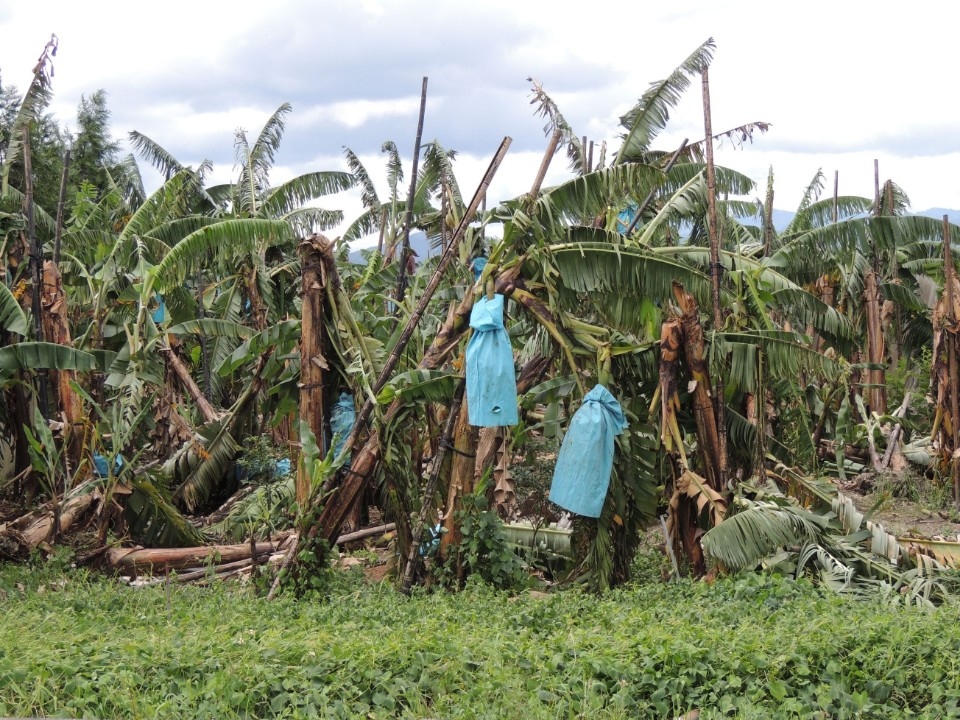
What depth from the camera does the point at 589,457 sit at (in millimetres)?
7801

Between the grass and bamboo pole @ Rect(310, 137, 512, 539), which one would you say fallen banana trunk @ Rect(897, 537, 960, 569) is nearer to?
the grass

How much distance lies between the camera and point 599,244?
802 centimetres

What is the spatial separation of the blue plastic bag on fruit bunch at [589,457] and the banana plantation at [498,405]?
2cm

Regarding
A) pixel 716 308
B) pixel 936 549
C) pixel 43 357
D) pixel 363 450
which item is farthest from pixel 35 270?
pixel 936 549

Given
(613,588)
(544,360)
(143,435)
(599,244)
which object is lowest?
(613,588)

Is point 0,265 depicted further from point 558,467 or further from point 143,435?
point 558,467

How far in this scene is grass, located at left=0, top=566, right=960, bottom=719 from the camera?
495 centimetres

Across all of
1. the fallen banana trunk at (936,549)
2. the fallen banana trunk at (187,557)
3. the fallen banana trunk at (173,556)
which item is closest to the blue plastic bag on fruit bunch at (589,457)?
the fallen banana trunk at (187,557)

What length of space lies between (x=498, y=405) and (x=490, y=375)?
9.5 inches

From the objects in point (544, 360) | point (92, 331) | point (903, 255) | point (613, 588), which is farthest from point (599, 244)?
point (903, 255)

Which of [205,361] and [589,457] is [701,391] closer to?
[589,457]

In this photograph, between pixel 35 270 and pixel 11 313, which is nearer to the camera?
pixel 11 313

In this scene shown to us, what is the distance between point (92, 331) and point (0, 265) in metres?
1.31

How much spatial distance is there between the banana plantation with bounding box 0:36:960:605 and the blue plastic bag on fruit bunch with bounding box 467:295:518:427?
22 millimetres
